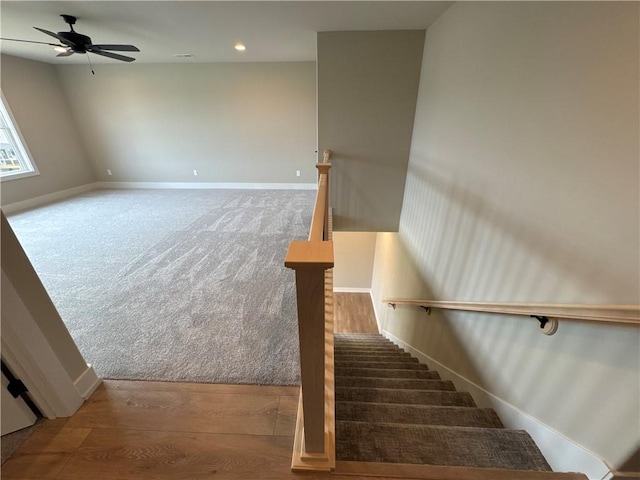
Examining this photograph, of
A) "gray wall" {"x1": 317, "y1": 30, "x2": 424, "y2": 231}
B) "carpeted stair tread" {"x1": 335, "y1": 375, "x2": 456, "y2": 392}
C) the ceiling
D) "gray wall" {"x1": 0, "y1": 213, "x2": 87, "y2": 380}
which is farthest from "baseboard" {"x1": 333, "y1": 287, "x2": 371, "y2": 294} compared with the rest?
"gray wall" {"x1": 0, "y1": 213, "x2": 87, "y2": 380}

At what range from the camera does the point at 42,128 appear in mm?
4969

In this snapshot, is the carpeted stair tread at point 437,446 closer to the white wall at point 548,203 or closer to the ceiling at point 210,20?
the white wall at point 548,203

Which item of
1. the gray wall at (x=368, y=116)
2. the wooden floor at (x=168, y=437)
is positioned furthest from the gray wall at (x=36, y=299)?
the gray wall at (x=368, y=116)

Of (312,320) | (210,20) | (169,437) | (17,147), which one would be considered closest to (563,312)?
(312,320)

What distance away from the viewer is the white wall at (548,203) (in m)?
0.91

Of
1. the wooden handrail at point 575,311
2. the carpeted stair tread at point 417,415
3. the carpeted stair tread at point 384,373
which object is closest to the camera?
the wooden handrail at point 575,311

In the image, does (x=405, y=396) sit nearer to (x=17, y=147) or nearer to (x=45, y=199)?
(x=45, y=199)

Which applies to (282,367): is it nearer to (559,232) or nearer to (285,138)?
(559,232)

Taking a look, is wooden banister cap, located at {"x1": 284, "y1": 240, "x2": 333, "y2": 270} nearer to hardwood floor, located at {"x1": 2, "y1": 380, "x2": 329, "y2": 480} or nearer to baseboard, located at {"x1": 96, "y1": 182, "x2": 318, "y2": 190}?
hardwood floor, located at {"x1": 2, "y1": 380, "x2": 329, "y2": 480}

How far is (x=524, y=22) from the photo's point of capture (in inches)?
55.5

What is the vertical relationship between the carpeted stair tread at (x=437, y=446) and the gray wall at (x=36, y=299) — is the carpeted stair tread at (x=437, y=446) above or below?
below

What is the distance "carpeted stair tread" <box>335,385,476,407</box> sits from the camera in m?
1.76

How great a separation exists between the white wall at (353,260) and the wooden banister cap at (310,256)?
5461 mm

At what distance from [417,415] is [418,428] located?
208 mm
